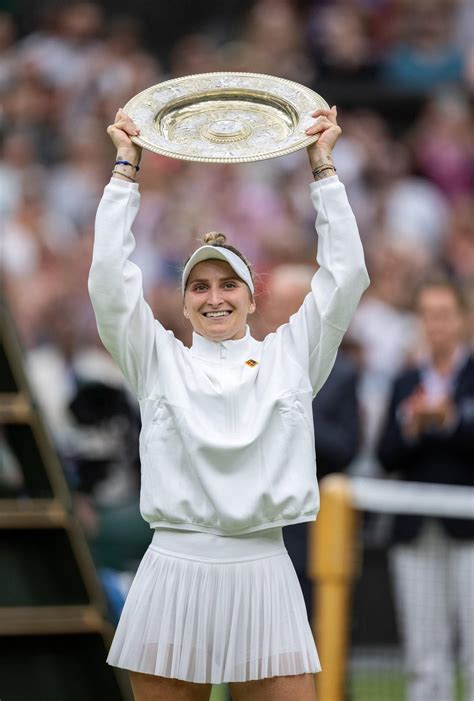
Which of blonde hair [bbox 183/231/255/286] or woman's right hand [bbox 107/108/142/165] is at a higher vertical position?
woman's right hand [bbox 107/108/142/165]

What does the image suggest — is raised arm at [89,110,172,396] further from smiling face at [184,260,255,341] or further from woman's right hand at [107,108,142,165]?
smiling face at [184,260,255,341]

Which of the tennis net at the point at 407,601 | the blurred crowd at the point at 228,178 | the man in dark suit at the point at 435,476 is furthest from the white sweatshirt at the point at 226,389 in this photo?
the blurred crowd at the point at 228,178

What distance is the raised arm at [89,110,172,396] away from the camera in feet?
11.7

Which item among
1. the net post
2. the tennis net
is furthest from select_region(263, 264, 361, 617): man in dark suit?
the net post

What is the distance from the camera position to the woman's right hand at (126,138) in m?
3.66

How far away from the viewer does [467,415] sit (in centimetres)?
575

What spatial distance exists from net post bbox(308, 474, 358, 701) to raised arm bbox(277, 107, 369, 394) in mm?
772

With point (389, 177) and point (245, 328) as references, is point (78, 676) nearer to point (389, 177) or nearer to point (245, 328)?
point (245, 328)

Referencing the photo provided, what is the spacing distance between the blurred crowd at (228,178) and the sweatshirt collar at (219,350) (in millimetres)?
3822

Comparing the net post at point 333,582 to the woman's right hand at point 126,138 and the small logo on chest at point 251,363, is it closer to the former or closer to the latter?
the small logo on chest at point 251,363

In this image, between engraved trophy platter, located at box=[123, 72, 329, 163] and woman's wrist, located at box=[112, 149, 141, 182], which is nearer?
woman's wrist, located at box=[112, 149, 141, 182]

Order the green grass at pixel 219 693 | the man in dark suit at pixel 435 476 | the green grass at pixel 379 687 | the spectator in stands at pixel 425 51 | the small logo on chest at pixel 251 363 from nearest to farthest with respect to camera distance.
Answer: the small logo on chest at pixel 251 363, the green grass at pixel 219 693, the green grass at pixel 379 687, the man in dark suit at pixel 435 476, the spectator in stands at pixel 425 51

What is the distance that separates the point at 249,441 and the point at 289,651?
55cm

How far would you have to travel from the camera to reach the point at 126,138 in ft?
12.0
